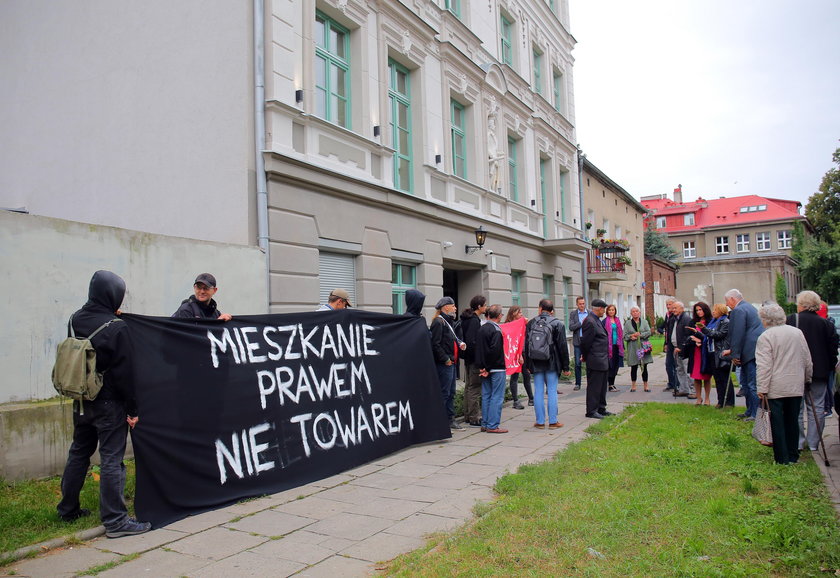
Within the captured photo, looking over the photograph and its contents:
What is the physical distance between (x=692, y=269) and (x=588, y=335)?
6441 cm

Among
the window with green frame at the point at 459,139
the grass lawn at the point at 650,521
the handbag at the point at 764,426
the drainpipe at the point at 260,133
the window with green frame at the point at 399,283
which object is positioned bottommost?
the grass lawn at the point at 650,521

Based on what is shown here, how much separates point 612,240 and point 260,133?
70.0 ft

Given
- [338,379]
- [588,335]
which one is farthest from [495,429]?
[338,379]

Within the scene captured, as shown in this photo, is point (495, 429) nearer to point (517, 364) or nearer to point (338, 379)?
point (517, 364)

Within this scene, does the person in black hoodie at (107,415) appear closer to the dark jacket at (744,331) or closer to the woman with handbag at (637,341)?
the dark jacket at (744,331)

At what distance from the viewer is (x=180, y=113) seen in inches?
405

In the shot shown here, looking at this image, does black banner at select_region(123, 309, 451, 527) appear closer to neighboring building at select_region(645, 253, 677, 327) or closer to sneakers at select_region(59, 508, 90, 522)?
sneakers at select_region(59, 508, 90, 522)

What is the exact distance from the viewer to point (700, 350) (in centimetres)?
1111

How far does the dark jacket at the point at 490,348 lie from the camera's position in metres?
8.78

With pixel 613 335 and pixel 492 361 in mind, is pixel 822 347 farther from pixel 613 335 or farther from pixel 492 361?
pixel 613 335

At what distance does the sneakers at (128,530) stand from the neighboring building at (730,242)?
6643cm

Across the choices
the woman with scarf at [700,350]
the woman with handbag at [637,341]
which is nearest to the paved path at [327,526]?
the woman with scarf at [700,350]

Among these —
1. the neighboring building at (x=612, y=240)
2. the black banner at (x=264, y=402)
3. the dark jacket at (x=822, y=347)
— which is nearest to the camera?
the black banner at (x=264, y=402)

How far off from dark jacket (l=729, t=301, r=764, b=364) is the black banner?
4.74 metres
